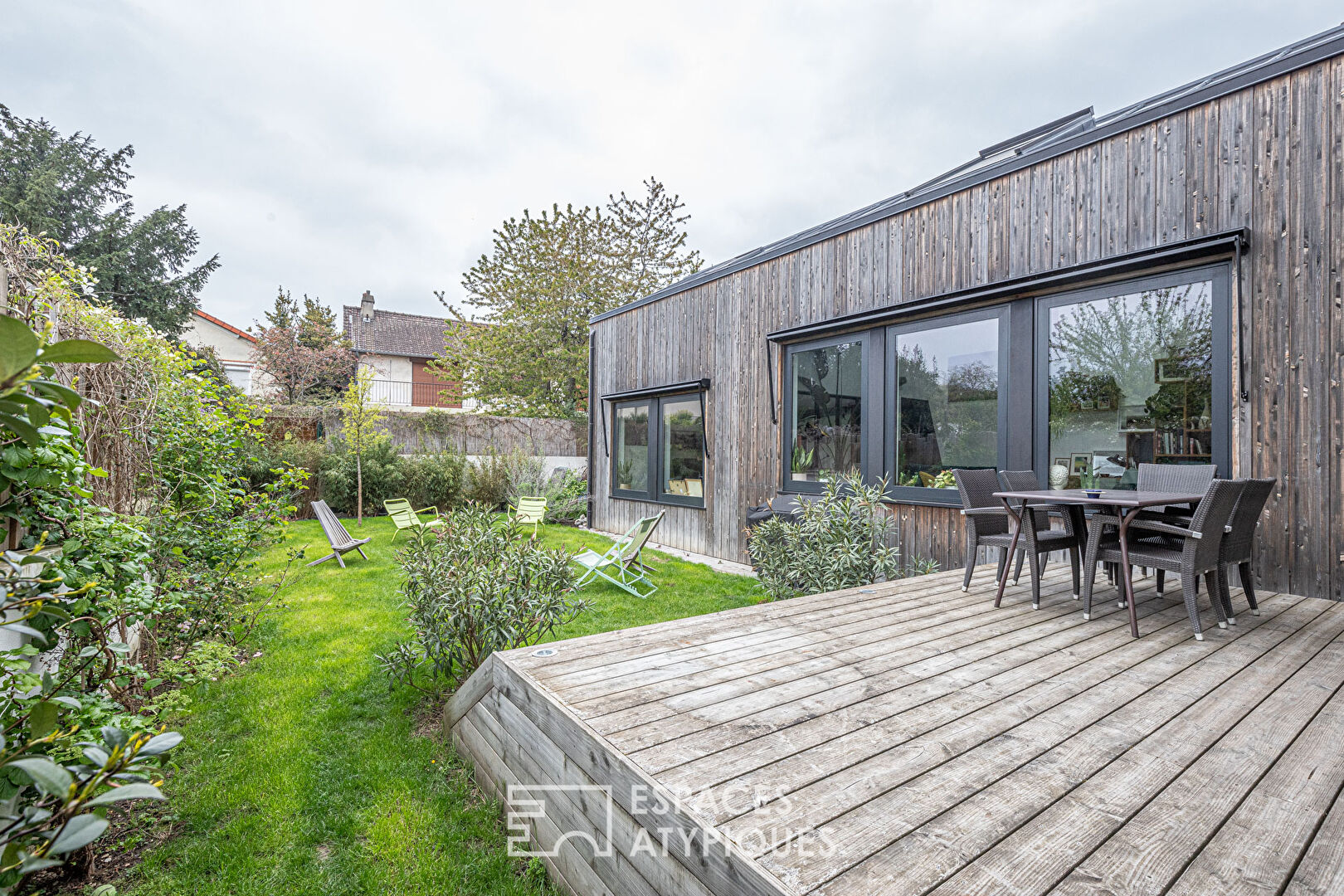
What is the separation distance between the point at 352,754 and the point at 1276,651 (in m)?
4.19

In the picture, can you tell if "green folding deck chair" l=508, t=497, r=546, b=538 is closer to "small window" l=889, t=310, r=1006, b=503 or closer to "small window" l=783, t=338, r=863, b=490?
"small window" l=783, t=338, r=863, b=490

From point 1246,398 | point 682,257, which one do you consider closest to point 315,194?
point 682,257

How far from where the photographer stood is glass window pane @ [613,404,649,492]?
9.02 m

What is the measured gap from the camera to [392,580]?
19.4 feet

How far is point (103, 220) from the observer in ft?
50.2

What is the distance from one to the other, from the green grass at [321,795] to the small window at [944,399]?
14.2 feet

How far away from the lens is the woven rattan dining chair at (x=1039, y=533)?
3.28 meters

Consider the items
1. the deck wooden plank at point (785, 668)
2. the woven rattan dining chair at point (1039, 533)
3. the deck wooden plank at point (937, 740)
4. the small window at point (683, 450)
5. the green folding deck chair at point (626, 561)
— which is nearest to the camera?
the deck wooden plank at point (937, 740)

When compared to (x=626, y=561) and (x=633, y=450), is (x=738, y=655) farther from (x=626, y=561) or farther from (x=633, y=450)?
(x=633, y=450)

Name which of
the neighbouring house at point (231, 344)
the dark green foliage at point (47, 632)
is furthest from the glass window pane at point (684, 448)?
the neighbouring house at point (231, 344)

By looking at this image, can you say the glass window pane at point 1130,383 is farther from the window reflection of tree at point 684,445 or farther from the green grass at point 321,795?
the green grass at point 321,795

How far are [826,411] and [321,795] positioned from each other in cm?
515

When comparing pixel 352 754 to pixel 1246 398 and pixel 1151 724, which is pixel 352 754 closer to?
pixel 1151 724

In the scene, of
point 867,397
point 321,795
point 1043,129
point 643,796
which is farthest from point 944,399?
point 321,795
